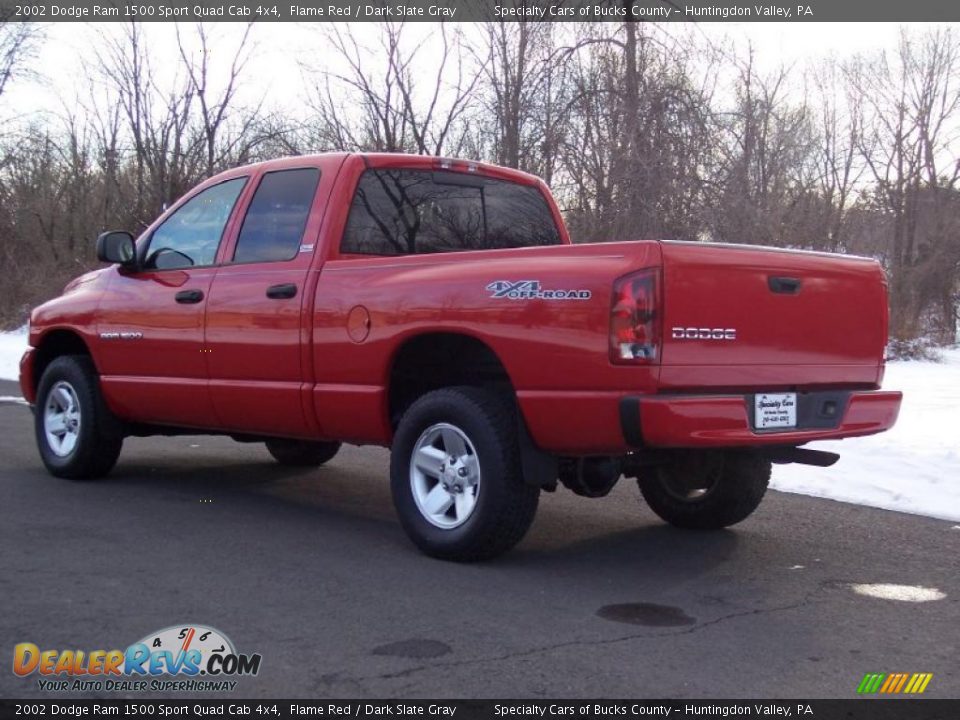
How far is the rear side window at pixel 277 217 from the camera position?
241 inches

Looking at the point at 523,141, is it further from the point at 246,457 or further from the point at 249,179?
the point at 249,179

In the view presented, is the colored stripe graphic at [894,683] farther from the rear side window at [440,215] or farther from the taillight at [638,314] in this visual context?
the rear side window at [440,215]

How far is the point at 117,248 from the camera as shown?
22.6 ft

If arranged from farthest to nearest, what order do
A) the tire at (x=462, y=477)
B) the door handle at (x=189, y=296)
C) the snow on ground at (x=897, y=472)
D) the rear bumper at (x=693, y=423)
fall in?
1. the snow on ground at (x=897, y=472)
2. the door handle at (x=189, y=296)
3. the tire at (x=462, y=477)
4. the rear bumper at (x=693, y=423)

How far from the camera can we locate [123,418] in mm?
7172

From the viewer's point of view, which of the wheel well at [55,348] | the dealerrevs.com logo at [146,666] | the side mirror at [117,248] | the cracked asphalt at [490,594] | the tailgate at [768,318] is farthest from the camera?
the wheel well at [55,348]

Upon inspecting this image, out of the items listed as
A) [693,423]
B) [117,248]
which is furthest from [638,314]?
[117,248]

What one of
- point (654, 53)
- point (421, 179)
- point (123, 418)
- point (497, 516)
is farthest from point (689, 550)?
point (654, 53)

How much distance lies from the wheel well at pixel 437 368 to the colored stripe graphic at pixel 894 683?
2.11 meters

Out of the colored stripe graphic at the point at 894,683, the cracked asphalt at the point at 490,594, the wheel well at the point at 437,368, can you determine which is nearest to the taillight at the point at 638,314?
the wheel well at the point at 437,368

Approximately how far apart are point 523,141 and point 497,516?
12.8m

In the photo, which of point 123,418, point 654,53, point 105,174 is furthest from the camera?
point 105,174

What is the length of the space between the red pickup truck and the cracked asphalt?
0.40 meters
